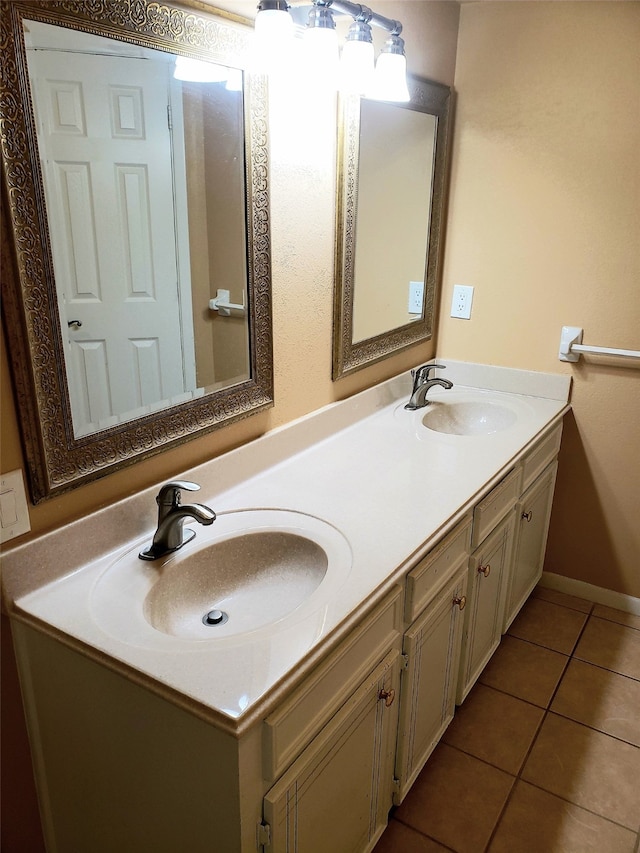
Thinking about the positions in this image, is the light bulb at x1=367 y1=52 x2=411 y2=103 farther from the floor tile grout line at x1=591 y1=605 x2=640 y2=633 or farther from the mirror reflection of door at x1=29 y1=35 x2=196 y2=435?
the floor tile grout line at x1=591 y1=605 x2=640 y2=633

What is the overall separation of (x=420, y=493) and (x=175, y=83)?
1.01 meters

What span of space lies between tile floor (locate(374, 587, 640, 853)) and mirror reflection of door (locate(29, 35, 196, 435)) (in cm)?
123

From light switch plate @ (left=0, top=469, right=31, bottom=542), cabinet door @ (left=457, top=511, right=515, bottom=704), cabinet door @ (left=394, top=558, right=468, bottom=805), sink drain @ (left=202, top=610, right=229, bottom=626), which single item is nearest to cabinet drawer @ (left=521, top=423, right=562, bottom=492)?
cabinet door @ (left=457, top=511, right=515, bottom=704)

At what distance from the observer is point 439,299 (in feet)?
8.07

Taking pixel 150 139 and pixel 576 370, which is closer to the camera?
pixel 150 139

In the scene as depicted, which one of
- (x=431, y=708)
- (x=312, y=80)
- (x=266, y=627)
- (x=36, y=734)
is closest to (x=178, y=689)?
(x=266, y=627)

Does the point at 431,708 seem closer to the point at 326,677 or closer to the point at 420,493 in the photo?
the point at 420,493

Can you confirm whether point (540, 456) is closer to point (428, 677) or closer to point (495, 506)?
point (495, 506)

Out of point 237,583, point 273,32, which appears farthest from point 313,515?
point 273,32

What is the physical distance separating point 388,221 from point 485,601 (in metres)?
1.17

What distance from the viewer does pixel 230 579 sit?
1345mm

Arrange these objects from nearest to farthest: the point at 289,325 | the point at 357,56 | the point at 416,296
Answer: the point at 357,56 → the point at 289,325 → the point at 416,296

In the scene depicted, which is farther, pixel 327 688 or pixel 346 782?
pixel 346 782

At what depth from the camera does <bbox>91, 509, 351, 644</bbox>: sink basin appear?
1153mm
